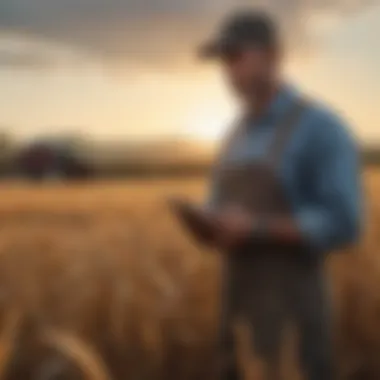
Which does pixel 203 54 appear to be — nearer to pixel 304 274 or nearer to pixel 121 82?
pixel 121 82

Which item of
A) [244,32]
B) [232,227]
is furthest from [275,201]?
[244,32]

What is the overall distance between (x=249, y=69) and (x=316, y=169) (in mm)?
124

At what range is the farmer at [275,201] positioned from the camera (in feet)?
2.77

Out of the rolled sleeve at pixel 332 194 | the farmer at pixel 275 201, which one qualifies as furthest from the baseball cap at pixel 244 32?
the rolled sleeve at pixel 332 194

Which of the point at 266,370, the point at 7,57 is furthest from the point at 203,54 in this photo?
the point at 266,370

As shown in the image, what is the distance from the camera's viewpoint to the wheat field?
2.84 ft

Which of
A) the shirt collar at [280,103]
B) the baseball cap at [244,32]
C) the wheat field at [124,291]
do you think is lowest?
the wheat field at [124,291]

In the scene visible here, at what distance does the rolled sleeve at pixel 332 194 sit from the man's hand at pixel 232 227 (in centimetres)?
5

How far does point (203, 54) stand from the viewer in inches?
34.7

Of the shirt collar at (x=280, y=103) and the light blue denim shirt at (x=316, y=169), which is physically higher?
the shirt collar at (x=280, y=103)

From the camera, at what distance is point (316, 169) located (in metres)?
0.84

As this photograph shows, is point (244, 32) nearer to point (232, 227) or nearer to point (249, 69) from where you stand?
point (249, 69)

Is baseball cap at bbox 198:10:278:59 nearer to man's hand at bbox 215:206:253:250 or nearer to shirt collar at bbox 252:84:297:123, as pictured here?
shirt collar at bbox 252:84:297:123

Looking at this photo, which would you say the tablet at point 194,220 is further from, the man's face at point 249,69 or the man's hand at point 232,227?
the man's face at point 249,69
